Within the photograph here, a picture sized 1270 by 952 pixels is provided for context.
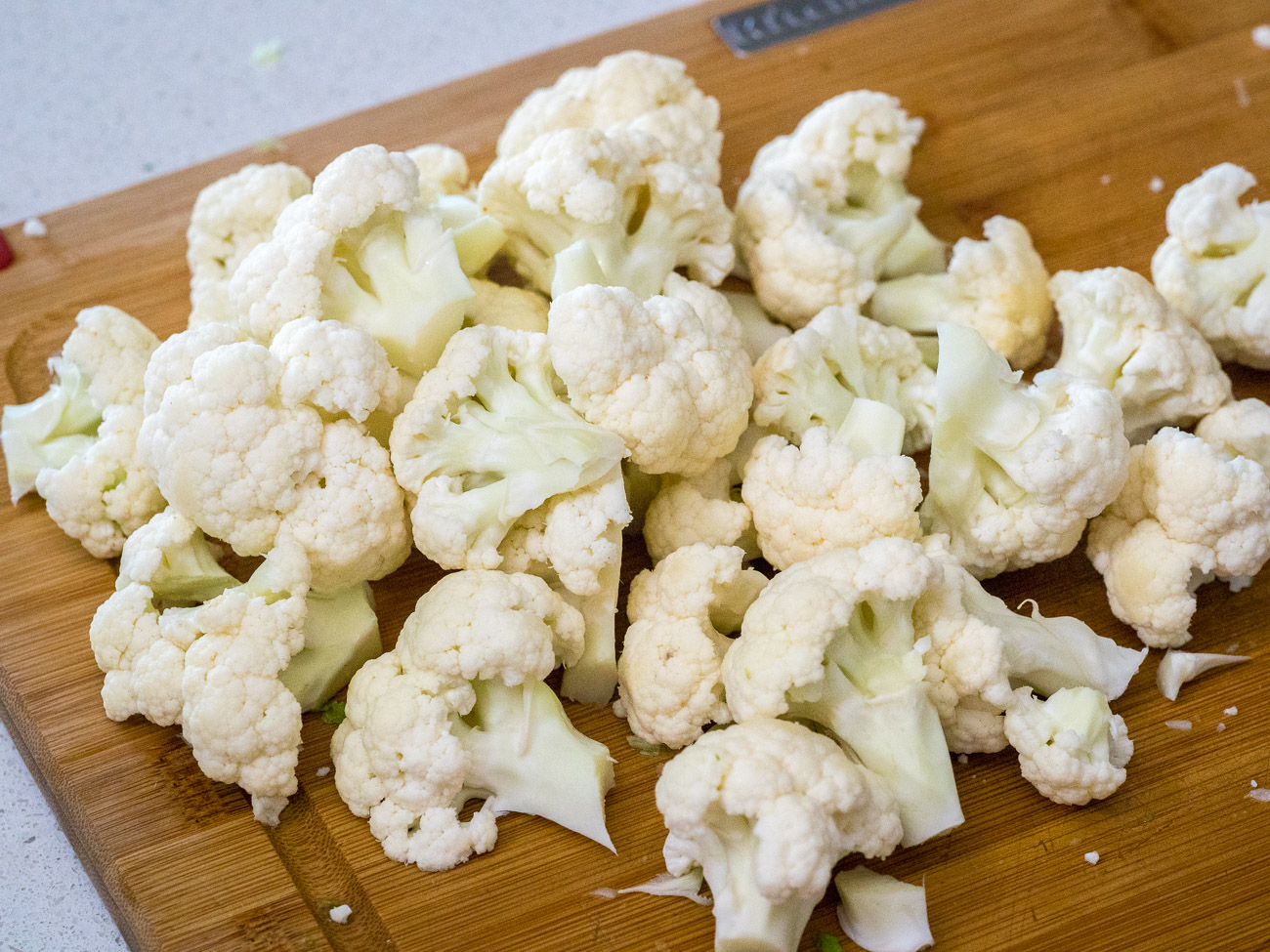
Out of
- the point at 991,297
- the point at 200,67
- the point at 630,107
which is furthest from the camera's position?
the point at 200,67

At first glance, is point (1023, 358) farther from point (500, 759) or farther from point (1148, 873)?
point (500, 759)

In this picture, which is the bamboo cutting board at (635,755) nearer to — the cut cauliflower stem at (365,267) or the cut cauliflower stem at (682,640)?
the cut cauliflower stem at (682,640)

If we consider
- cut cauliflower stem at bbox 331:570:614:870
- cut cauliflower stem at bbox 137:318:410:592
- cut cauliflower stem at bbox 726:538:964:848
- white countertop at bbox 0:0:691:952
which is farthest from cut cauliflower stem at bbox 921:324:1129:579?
white countertop at bbox 0:0:691:952

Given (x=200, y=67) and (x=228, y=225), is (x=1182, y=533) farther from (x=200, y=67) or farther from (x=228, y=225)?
(x=200, y=67)

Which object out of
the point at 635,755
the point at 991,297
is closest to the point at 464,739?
the point at 635,755

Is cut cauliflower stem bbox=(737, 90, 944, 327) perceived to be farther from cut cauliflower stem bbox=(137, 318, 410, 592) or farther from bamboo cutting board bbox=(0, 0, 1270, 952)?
cut cauliflower stem bbox=(137, 318, 410, 592)

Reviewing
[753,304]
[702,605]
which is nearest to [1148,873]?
[702,605]
